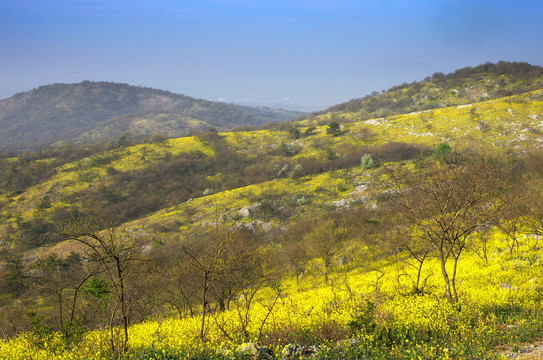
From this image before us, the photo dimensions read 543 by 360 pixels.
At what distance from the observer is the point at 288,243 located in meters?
24.9

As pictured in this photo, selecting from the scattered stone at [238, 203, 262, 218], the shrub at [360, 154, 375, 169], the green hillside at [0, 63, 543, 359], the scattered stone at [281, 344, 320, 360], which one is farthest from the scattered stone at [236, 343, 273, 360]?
the shrub at [360, 154, 375, 169]

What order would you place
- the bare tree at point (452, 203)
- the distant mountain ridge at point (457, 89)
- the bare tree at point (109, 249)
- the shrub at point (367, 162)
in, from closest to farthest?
the bare tree at point (109, 249) < the bare tree at point (452, 203) < the shrub at point (367, 162) < the distant mountain ridge at point (457, 89)

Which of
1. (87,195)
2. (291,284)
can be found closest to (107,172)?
(87,195)

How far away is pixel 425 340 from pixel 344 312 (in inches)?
102

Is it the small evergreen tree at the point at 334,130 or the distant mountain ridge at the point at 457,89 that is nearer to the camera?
the small evergreen tree at the point at 334,130

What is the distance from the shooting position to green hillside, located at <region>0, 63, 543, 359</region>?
7.02 m

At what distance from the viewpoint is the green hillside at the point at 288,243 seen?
23.0 feet

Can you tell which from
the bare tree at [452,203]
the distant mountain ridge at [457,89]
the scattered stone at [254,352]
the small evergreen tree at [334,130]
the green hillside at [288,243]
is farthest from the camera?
the distant mountain ridge at [457,89]

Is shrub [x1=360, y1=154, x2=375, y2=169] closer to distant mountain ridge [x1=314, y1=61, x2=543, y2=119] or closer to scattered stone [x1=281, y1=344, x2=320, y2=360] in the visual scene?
distant mountain ridge [x1=314, y1=61, x2=543, y2=119]

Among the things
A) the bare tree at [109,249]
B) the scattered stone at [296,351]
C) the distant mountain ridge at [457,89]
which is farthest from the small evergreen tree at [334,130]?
the scattered stone at [296,351]

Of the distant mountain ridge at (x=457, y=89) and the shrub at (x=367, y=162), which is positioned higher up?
the distant mountain ridge at (x=457, y=89)

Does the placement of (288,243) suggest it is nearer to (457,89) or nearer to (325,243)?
(325,243)

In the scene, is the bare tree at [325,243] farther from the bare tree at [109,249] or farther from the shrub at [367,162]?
the shrub at [367,162]

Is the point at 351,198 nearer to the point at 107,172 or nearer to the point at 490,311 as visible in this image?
the point at 490,311
